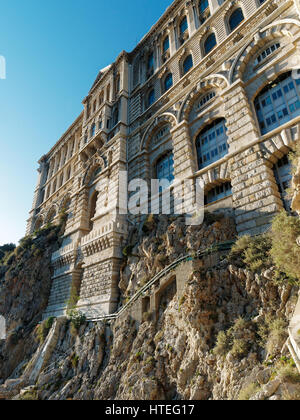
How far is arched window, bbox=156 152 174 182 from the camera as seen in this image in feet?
60.6

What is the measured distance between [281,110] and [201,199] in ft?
20.5

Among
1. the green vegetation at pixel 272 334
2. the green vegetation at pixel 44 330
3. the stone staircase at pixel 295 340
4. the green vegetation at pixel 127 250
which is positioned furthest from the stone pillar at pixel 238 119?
the green vegetation at pixel 44 330

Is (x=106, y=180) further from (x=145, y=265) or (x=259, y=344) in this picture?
(x=259, y=344)

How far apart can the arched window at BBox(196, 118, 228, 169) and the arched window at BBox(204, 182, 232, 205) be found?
78.4 inches

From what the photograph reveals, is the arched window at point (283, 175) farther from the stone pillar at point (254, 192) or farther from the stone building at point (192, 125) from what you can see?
the stone pillar at point (254, 192)

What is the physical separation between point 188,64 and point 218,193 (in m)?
13.1

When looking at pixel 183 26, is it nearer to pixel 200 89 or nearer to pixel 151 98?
pixel 151 98

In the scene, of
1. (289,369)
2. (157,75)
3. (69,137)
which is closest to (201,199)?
(289,369)

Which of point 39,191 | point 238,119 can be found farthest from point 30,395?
point 39,191

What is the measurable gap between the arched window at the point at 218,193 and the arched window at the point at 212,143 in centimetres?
199

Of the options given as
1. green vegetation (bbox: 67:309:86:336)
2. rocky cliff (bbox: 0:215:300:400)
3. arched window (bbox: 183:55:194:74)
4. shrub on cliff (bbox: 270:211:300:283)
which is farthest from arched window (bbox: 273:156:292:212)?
green vegetation (bbox: 67:309:86:336)

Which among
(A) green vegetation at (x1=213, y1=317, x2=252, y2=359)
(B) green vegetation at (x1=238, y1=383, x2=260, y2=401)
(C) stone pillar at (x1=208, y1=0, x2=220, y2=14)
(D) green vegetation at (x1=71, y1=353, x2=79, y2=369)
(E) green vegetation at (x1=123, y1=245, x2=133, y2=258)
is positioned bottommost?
(D) green vegetation at (x1=71, y1=353, x2=79, y2=369)

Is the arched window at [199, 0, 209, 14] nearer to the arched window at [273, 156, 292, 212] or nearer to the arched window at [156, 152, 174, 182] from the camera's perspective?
the arched window at [156, 152, 174, 182]

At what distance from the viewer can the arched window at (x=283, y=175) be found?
38.0 ft
